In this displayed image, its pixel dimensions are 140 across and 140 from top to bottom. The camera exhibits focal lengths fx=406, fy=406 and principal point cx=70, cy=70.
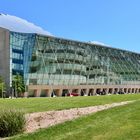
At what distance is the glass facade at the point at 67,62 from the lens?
105562 millimetres

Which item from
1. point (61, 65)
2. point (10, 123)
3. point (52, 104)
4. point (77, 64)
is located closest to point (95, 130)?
point (10, 123)

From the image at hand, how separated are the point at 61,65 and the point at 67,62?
3.17 metres

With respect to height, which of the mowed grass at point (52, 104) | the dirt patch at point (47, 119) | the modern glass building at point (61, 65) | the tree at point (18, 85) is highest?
the modern glass building at point (61, 65)

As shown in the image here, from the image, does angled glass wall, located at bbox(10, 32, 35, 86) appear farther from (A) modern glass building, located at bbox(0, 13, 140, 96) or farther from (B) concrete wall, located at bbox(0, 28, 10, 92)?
(B) concrete wall, located at bbox(0, 28, 10, 92)

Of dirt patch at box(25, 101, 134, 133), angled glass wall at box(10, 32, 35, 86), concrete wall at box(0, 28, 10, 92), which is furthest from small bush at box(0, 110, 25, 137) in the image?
angled glass wall at box(10, 32, 35, 86)

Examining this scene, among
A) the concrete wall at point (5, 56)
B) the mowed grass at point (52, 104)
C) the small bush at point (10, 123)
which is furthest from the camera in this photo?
the concrete wall at point (5, 56)

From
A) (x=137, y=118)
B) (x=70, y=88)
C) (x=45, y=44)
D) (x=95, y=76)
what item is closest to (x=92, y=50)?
(x=95, y=76)

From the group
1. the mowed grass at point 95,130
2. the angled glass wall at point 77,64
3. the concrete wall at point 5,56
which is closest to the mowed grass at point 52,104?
the mowed grass at point 95,130

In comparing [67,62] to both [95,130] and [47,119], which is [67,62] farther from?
[95,130]

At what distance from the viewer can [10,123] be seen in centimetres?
1596

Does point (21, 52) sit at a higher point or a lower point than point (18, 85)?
higher

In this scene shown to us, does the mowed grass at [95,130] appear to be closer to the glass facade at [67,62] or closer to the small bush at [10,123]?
the small bush at [10,123]

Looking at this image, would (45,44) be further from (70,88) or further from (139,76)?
(139,76)

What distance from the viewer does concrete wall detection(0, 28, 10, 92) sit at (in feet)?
344
